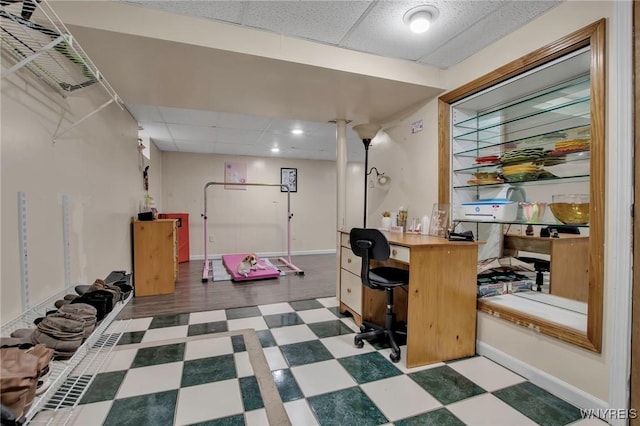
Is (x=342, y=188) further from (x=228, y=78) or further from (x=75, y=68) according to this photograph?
(x=75, y=68)

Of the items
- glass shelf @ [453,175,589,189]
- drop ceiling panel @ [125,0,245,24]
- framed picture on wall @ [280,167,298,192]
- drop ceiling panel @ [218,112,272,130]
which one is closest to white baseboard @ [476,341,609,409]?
glass shelf @ [453,175,589,189]

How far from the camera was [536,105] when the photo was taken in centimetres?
216

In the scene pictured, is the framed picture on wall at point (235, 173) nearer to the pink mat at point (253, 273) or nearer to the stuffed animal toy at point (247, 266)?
the pink mat at point (253, 273)

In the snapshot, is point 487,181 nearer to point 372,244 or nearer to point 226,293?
point 372,244

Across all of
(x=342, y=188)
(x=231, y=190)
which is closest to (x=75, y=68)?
(x=342, y=188)

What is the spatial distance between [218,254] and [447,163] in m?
5.12

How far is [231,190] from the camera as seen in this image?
6.35 metres

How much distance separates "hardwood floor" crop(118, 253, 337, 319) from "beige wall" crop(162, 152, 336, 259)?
4.83 ft

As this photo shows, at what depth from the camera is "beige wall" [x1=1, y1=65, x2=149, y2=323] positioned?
141 centimetres

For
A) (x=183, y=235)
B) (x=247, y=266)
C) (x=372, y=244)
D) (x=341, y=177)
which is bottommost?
(x=247, y=266)

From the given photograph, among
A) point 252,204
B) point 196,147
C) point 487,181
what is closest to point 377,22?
point 487,181

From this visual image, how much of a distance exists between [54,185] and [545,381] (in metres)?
3.14

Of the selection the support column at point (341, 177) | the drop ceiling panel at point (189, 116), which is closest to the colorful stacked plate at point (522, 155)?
the support column at point (341, 177)

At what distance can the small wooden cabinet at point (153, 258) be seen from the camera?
11.7 feet
